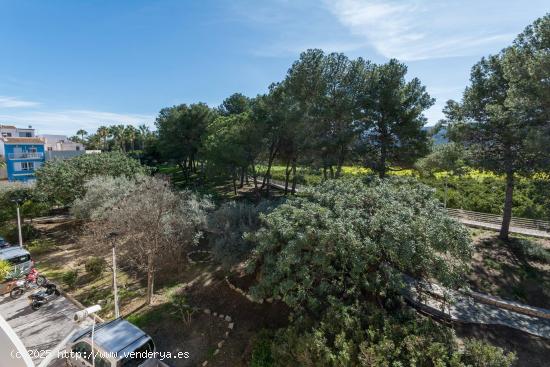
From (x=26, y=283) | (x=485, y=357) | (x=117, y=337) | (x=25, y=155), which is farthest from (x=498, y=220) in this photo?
(x=25, y=155)

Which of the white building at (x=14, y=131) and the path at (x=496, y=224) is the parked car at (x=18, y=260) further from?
the white building at (x=14, y=131)

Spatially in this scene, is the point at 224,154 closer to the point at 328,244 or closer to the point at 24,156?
the point at 328,244

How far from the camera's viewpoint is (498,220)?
60.7 ft

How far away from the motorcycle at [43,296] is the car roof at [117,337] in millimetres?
5356

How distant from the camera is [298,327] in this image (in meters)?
8.18

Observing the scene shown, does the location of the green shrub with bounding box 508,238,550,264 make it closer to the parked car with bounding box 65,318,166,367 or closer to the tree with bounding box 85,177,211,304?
the tree with bounding box 85,177,211,304

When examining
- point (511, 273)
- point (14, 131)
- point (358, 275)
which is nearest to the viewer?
point (358, 275)

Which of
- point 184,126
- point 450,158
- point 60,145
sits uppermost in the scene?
point 184,126

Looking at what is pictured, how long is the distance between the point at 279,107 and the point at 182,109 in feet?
56.6

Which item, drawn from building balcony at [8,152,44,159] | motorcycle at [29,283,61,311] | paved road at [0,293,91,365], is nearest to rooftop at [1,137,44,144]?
building balcony at [8,152,44,159]

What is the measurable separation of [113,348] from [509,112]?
1816 cm

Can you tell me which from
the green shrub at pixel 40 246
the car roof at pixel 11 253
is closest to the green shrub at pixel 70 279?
the car roof at pixel 11 253

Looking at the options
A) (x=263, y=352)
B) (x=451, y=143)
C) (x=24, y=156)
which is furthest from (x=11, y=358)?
(x=24, y=156)

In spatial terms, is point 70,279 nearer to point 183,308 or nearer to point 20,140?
point 183,308
